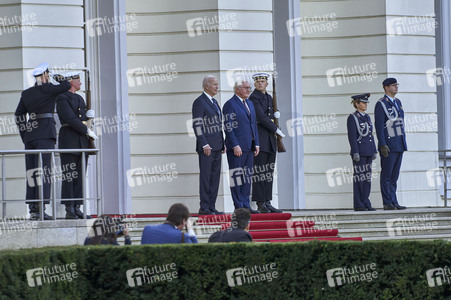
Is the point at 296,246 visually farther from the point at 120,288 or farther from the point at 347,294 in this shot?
the point at 120,288

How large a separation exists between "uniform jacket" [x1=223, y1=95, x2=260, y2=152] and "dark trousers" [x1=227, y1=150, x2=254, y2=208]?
150mm

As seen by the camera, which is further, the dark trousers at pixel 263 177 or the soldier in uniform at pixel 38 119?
the dark trousers at pixel 263 177

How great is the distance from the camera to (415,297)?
10.2 metres

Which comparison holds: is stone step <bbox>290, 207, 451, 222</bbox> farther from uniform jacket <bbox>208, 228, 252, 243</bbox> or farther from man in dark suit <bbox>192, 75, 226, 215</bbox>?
uniform jacket <bbox>208, 228, 252, 243</bbox>

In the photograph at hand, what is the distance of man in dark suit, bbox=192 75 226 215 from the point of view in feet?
49.5

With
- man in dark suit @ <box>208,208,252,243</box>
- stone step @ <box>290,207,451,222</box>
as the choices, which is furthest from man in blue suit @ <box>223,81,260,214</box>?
man in dark suit @ <box>208,208,252,243</box>

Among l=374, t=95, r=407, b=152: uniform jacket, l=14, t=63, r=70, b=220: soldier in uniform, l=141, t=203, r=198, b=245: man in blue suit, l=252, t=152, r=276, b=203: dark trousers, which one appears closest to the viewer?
l=141, t=203, r=198, b=245: man in blue suit

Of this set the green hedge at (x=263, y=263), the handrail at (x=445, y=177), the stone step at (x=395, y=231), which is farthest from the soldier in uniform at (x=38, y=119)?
the handrail at (x=445, y=177)

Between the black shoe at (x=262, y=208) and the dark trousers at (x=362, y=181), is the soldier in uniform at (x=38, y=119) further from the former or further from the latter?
the dark trousers at (x=362, y=181)

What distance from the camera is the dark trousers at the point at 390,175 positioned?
17297 millimetres

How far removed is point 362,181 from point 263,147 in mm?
2105

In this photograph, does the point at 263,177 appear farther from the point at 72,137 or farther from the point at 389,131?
the point at 72,137

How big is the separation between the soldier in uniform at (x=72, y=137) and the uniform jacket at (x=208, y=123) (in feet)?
5.13

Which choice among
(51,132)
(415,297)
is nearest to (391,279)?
(415,297)
